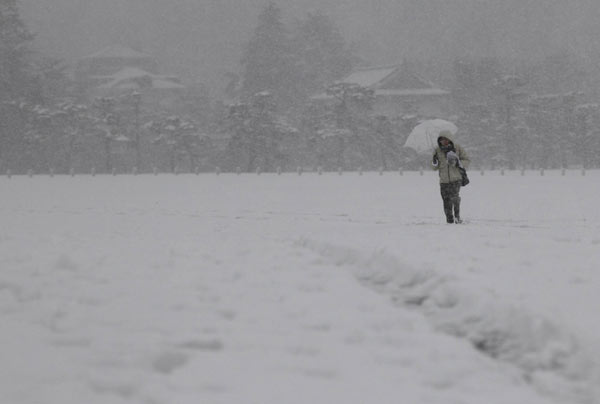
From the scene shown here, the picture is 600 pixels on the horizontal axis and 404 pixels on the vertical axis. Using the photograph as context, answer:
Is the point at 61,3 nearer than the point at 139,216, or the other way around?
the point at 139,216

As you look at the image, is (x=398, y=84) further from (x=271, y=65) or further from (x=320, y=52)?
(x=320, y=52)

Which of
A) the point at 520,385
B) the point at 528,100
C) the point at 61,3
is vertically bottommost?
the point at 520,385

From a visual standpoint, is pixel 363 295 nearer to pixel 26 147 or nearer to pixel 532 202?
pixel 532 202

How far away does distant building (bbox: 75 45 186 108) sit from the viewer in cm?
7550

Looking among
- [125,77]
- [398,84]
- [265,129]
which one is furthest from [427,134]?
[125,77]

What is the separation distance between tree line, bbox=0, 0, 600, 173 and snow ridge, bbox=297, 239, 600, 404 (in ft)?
136

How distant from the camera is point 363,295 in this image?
6988mm

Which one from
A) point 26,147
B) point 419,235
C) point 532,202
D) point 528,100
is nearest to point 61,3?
point 26,147

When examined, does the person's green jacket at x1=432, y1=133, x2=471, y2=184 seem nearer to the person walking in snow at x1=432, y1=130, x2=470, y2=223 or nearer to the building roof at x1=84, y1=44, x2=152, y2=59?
the person walking in snow at x1=432, y1=130, x2=470, y2=223

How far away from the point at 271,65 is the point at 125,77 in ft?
56.0

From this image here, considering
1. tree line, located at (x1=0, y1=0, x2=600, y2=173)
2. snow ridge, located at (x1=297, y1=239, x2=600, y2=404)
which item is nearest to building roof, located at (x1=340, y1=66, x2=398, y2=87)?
tree line, located at (x1=0, y1=0, x2=600, y2=173)

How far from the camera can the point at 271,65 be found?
69375mm

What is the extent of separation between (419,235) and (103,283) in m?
5.56

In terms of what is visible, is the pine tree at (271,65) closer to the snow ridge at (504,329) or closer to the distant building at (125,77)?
the distant building at (125,77)
